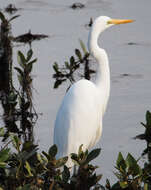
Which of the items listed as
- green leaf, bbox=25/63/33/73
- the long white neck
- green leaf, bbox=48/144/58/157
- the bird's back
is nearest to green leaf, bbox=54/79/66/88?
green leaf, bbox=25/63/33/73

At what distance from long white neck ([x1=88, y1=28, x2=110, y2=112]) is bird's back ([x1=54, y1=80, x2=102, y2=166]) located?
7.6 inches

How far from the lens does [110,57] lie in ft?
25.5

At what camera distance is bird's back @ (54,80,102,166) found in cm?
420

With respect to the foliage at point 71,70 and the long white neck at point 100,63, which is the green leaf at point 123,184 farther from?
the foliage at point 71,70

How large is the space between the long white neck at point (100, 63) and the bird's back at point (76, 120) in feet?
0.64

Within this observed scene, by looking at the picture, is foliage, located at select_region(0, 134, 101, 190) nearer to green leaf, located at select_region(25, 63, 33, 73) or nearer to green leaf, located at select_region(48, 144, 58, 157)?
green leaf, located at select_region(48, 144, 58, 157)

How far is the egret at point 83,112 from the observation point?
4207 mm

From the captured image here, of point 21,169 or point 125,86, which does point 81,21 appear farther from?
point 21,169

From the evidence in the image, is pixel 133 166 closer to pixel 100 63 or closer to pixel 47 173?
pixel 47 173

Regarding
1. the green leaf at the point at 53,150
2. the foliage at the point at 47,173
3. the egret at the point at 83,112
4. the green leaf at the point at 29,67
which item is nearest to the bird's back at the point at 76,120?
the egret at the point at 83,112

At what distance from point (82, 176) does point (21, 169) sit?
0.42m

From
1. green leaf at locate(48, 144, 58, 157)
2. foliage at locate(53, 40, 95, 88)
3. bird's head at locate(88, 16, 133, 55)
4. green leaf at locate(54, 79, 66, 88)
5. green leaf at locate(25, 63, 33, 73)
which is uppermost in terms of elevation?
bird's head at locate(88, 16, 133, 55)

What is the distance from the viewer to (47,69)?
7.40 meters

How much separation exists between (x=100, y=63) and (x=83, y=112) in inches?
20.2
